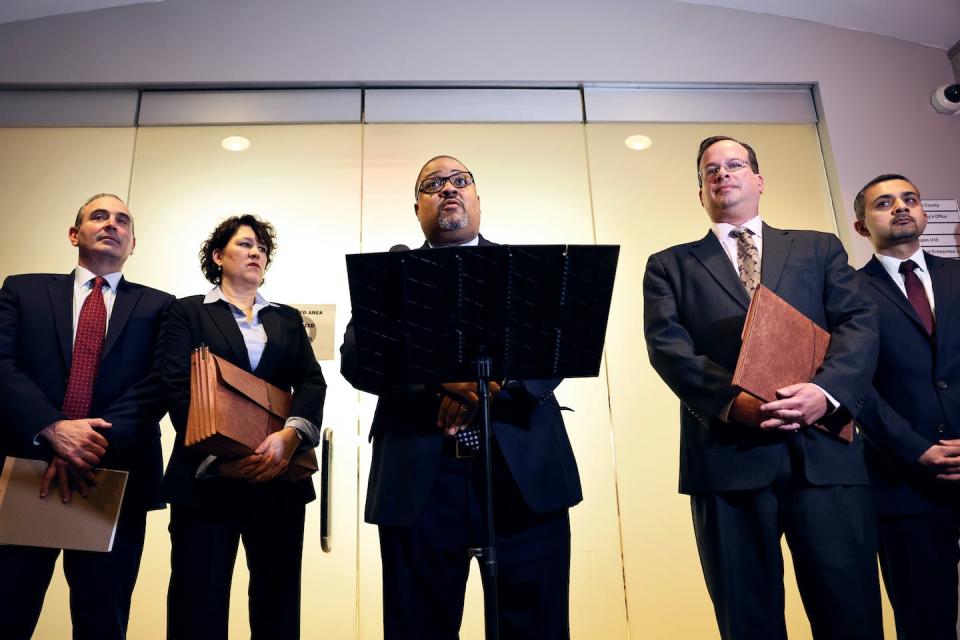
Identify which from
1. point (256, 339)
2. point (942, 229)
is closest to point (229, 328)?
point (256, 339)

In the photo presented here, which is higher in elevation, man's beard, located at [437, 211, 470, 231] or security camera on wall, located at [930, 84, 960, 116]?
security camera on wall, located at [930, 84, 960, 116]

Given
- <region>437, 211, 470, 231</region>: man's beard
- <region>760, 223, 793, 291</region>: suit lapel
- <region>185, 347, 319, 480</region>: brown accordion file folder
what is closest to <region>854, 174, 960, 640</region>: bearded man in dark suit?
<region>760, 223, 793, 291</region>: suit lapel

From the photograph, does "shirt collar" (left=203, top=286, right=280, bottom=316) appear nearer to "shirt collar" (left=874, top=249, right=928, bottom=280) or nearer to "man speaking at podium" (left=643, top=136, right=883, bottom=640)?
"man speaking at podium" (left=643, top=136, right=883, bottom=640)

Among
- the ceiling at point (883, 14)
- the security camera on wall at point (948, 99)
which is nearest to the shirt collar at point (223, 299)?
the ceiling at point (883, 14)

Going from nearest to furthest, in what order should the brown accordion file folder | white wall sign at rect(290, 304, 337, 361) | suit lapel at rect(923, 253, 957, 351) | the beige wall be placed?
the brown accordion file folder → suit lapel at rect(923, 253, 957, 351) → the beige wall → white wall sign at rect(290, 304, 337, 361)

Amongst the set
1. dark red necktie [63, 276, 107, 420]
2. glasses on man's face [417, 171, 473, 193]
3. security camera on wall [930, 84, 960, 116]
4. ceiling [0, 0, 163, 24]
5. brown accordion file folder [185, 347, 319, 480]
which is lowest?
brown accordion file folder [185, 347, 319, 480]

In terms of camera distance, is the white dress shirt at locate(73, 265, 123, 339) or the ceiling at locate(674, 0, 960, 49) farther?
the ceiling at locate(674, 0, 960, 49)

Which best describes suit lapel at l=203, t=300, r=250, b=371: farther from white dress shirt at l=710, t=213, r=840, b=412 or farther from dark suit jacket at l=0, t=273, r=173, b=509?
white dress shirt at l=710, t=213, r=840, b=412

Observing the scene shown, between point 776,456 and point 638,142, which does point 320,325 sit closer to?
point 638,142

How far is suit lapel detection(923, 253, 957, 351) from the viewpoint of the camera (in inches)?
98.7

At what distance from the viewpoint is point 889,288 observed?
Result: 2639 mm

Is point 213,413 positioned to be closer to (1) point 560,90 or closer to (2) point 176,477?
(2) point 176,477

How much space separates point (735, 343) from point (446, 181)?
0.94m

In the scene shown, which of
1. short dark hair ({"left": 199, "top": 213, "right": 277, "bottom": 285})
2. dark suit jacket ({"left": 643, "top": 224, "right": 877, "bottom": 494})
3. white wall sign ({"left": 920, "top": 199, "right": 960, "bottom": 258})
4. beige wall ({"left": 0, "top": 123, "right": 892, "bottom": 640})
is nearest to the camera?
dark suit jacket ({"left": 643, "top": 224, "right": 877, "bottom": 494})
